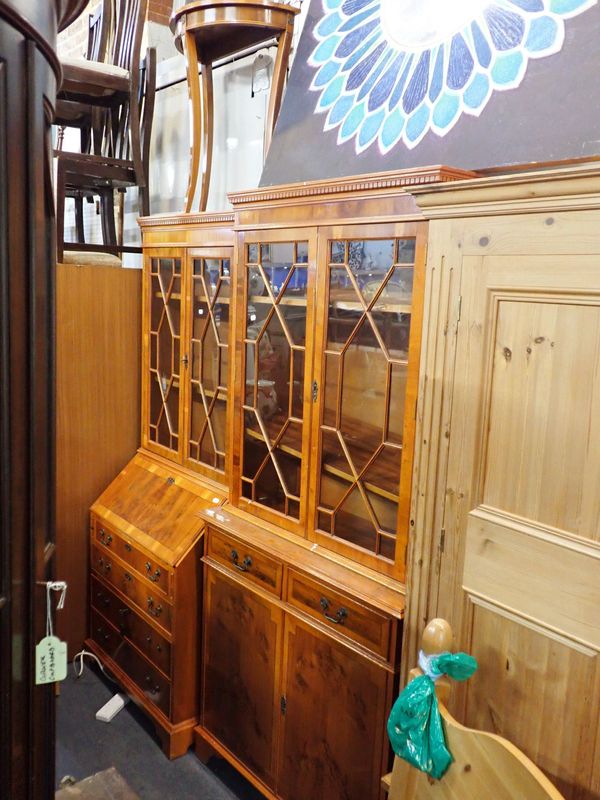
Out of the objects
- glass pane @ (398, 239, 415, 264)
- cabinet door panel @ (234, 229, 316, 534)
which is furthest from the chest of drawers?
glass pane @ (398, 239, 415, 264)

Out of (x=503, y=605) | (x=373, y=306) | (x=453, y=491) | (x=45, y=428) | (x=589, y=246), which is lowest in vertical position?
(x=503, y=605)

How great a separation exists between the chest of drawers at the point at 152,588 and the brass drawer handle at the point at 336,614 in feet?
2.25

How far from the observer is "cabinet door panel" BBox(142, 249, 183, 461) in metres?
2.88

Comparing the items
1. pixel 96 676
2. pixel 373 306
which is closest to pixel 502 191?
pixel 373 306

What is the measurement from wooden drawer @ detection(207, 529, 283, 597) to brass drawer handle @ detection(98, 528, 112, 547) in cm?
71

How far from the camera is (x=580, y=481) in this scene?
4.25ft

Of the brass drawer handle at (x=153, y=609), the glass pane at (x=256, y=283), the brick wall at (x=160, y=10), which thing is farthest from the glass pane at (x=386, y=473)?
the brick wall at (x=160, y=10)

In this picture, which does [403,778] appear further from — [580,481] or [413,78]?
[413,78]

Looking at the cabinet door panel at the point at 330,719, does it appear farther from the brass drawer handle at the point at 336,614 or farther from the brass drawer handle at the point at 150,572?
the brass drawer handle at the point at 150,572

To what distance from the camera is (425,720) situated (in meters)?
1.07

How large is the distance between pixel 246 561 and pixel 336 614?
1.35 feet

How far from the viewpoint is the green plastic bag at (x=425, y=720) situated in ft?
3.42

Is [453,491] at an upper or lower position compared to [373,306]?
lower

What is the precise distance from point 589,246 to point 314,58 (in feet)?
4.85
